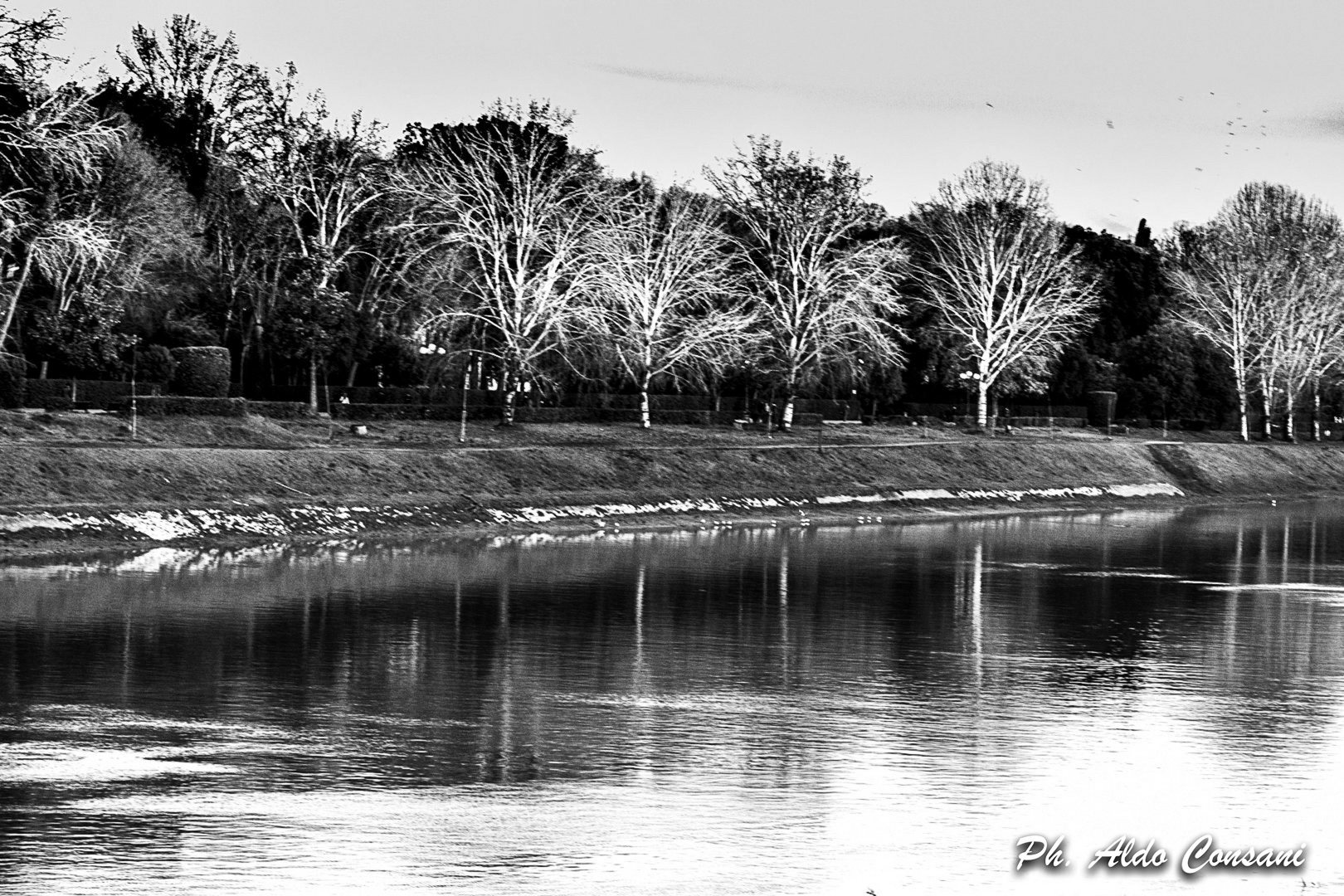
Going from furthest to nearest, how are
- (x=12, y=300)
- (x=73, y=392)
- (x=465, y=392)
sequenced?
(x=465, y=392) < (x=73, y=392) < (x=12, y=300)

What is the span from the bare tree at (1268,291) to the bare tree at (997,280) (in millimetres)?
A: 9792

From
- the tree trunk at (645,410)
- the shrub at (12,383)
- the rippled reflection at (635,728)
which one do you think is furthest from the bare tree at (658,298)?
the rippled reflection at (635,728)

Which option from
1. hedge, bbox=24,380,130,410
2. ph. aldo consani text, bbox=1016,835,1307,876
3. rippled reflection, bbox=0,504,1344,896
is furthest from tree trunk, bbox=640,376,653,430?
ph. aldo consani text, bbox=1016,835,1307,876

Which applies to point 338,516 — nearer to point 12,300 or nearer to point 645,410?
point 12,300

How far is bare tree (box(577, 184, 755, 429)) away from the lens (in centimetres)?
7138

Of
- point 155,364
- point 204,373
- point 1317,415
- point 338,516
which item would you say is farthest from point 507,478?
point 1317,415

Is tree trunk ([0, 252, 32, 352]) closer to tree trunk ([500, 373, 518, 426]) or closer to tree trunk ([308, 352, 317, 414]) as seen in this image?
tree trunk ([308, 352, 317, 414])

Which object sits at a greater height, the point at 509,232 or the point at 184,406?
the point at 509,232

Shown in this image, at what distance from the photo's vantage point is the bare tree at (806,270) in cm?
7906

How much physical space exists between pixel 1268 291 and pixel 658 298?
142ft

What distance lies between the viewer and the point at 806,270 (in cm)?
8206

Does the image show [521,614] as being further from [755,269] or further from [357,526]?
[755,269]

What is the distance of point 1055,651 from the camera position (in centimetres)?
2586

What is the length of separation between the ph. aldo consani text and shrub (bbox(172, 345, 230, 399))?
47483 millimetres
